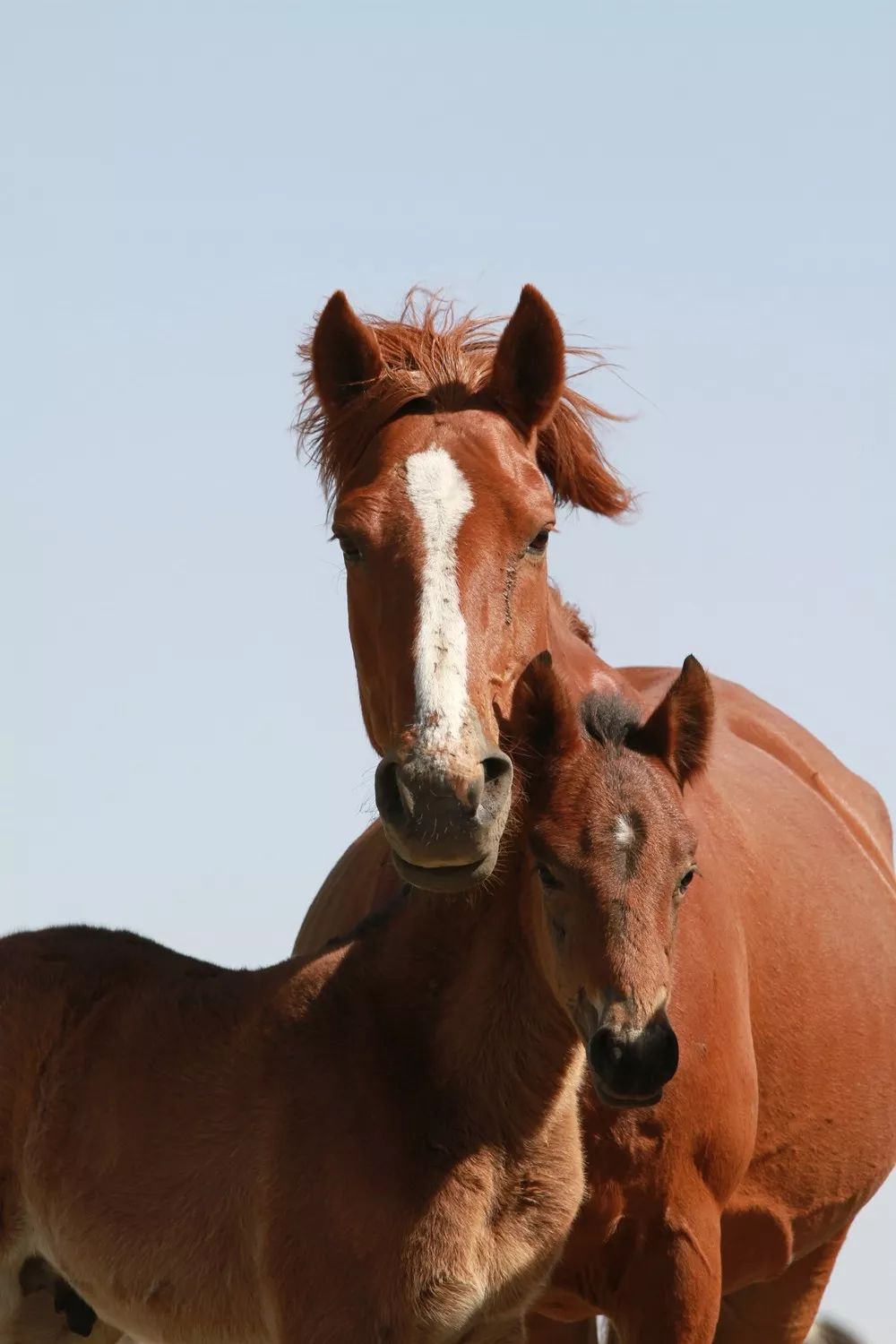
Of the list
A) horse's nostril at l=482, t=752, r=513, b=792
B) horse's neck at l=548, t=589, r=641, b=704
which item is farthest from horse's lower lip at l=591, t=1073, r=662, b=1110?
horse's neck at l=548, t=589, r=641, b=704

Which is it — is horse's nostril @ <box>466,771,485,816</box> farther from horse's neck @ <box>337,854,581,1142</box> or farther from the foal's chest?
the foal's chest

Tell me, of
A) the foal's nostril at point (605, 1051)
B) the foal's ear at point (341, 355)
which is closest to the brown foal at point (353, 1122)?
the foal's nostril at point (605, 1051)

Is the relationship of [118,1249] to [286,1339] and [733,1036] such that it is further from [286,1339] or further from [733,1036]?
[733,1036]

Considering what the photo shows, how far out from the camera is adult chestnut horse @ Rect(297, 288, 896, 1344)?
4770 mm

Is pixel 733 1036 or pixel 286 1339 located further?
pixel 733 1036

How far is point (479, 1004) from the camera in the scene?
504 cm

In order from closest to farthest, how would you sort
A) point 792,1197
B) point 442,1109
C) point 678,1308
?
point 442,1109
point 678,1308
point 792,1197

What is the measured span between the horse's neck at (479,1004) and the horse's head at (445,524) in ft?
1.39

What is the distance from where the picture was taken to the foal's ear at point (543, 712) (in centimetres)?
501

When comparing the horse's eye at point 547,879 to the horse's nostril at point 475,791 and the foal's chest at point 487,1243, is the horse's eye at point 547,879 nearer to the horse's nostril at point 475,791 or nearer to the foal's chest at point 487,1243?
the horse's nostril at point 475,791

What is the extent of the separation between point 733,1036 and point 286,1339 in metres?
1.45

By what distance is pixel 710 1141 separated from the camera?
5469mm

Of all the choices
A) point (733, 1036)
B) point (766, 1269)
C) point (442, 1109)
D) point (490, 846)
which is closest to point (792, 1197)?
point (766, 1269)

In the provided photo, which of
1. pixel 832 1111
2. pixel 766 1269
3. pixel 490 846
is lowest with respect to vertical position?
pixel 766 1269
